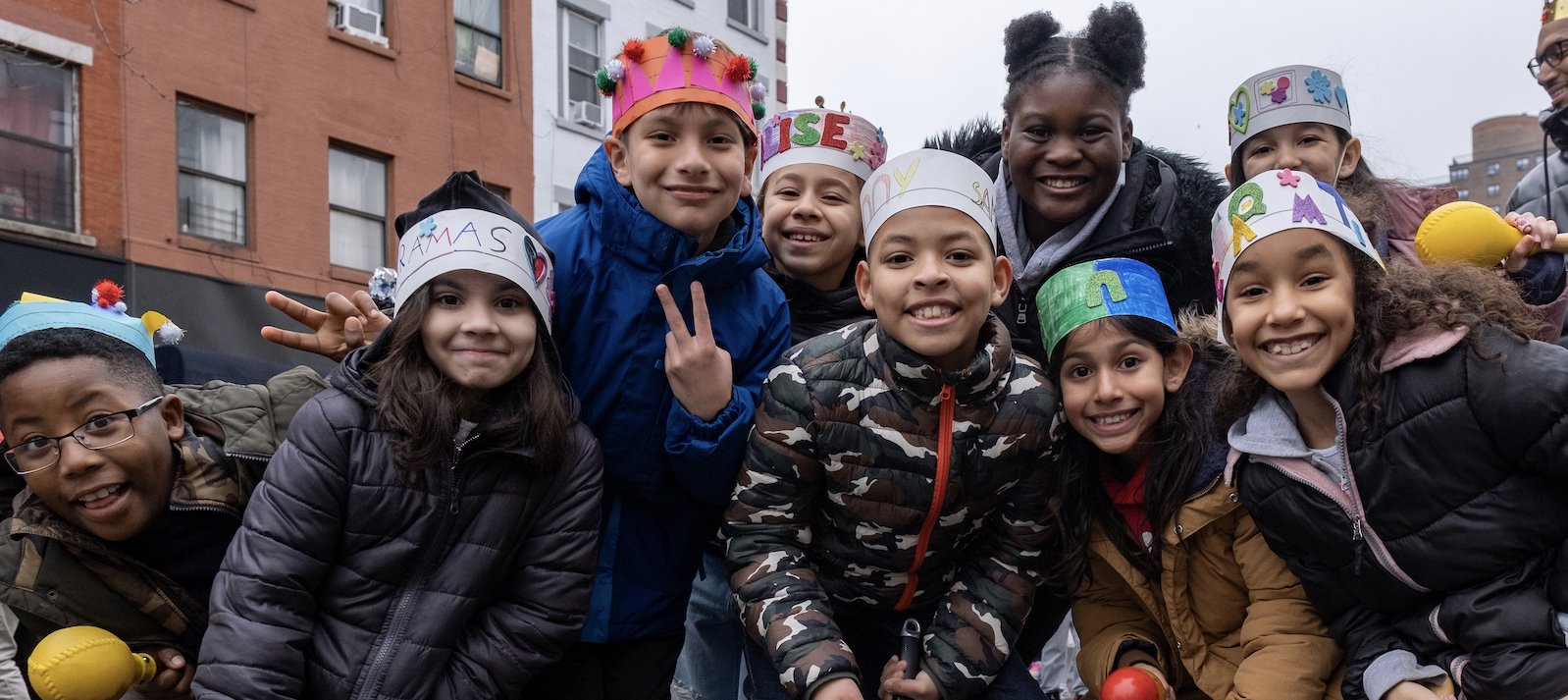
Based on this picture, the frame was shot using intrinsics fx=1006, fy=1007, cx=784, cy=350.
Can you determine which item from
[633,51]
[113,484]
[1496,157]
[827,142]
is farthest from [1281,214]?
[1496,157]

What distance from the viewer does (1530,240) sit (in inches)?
107

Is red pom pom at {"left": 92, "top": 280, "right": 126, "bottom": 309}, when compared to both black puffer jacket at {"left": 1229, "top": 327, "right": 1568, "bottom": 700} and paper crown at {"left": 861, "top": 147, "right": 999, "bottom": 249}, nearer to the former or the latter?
paper crown at {"left": 861, "top": 147, "right": 999, "bottom": 249}

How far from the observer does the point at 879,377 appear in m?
2.69

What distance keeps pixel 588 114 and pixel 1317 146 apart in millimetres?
11294

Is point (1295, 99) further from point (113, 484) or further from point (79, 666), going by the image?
point (79, 666)

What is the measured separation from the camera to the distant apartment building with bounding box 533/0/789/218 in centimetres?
1293

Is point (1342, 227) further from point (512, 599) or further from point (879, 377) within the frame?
point (512, 599)

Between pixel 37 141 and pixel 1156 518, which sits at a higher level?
pixel 37 141

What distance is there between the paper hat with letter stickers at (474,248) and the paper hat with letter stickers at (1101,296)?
145cm

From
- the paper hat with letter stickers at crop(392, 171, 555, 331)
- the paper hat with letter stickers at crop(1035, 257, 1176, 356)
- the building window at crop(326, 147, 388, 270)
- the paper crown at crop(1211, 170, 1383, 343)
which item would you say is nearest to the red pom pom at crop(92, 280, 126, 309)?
the paper hat with letter stickers at crop(392, 171, 555, 331)

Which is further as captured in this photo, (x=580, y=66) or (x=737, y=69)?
(x=580, y=66)

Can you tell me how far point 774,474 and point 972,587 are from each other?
2.11 feet

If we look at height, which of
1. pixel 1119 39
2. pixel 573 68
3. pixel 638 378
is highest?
pixel 573 68

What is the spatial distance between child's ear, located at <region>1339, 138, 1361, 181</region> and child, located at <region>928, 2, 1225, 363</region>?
40cm
